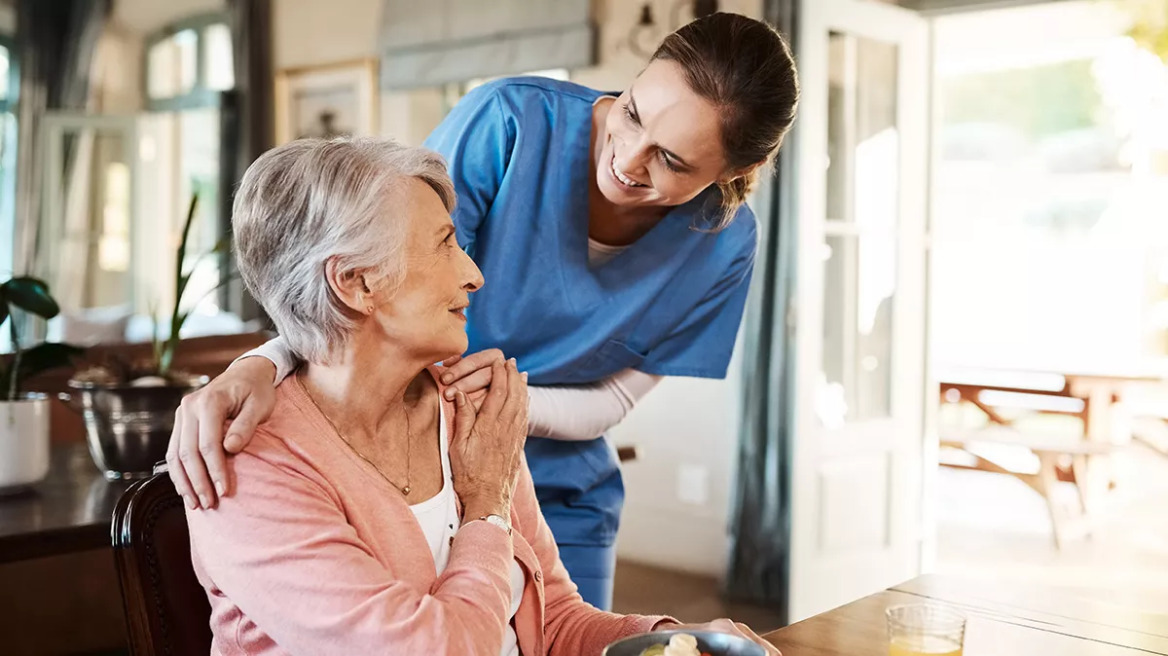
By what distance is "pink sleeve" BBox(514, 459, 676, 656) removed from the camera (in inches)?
51.3

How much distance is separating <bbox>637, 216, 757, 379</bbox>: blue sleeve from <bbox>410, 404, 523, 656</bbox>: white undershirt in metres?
0.61

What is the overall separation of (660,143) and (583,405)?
1.45ft

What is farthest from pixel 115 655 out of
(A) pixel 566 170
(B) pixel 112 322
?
(B) pixel 112 322

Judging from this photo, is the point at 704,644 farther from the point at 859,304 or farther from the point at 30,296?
the point at 859,304

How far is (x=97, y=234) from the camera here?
759 cm

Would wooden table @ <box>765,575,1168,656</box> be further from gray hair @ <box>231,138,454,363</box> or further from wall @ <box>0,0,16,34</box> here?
wall @ <box>0,0,16,34</box>

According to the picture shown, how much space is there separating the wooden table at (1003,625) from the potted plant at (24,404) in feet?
4.23

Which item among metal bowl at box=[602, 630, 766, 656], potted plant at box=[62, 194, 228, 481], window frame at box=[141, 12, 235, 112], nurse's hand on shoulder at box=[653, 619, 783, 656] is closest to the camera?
metal bowl at box=[602, 630, 766, 656]

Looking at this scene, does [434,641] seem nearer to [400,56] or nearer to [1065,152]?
[400,56]

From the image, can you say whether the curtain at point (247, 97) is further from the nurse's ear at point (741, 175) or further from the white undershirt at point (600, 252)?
the nurse's ear at point (741, 175)

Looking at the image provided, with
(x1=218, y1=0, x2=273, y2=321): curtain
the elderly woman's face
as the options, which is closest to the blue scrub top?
the elderly woman's face

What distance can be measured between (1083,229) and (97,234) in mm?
6396

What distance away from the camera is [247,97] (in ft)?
22.5

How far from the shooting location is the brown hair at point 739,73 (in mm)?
1418
